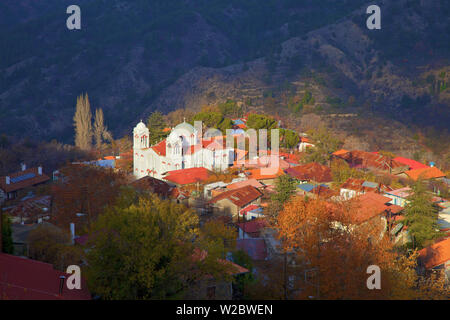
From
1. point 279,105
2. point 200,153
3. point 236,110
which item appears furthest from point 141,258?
point 279,105

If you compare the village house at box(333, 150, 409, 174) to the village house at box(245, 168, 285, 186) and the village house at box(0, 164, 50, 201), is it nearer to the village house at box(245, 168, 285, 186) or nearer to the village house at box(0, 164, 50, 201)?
the village house at box(245, 168, 285, 186)

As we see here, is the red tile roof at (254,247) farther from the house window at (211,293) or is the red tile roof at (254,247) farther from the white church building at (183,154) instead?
the white church building at (183,154)

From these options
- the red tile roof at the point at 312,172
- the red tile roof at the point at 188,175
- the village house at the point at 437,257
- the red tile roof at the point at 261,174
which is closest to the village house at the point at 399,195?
the red tile roof at the point at 312,172

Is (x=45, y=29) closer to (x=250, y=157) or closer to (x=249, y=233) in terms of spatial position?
(x=250, y=157)

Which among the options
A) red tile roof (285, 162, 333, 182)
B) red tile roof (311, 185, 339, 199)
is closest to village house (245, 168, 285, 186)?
red tile roof (285, 162, 333, 182)

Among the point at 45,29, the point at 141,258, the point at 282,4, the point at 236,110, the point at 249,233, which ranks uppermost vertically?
the point at 282,4
